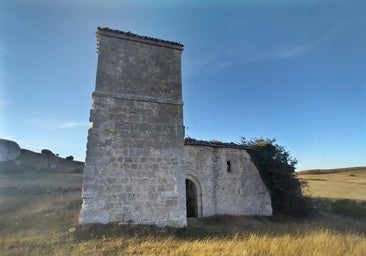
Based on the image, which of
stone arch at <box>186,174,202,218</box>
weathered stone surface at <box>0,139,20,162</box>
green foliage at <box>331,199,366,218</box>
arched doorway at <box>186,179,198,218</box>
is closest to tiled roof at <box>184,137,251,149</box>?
stone arch at <box>186,174,202,218</box>

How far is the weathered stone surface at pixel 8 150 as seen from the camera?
26.2m

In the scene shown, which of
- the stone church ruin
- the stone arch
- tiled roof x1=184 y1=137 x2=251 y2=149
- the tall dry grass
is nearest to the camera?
the tall dry grass

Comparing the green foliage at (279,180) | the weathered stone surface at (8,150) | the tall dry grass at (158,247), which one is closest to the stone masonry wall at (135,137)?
the tall dry grass at (158,247)

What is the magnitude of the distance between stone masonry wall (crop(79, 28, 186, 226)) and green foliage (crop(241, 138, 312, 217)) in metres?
8.19

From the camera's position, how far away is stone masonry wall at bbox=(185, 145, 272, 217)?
535 inches

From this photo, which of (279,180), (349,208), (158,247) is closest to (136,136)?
(158,247)

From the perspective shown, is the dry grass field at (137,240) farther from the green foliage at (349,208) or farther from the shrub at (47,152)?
the shrub at (47,152)

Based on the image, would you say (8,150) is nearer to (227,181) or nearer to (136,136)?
(227,181)

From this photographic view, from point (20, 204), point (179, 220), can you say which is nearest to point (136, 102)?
point (179, 220)

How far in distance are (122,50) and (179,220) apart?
5805 mm

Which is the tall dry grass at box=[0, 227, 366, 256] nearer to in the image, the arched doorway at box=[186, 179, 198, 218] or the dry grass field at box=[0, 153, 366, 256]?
the dry grass field at box=[0, 153, 366, 256]

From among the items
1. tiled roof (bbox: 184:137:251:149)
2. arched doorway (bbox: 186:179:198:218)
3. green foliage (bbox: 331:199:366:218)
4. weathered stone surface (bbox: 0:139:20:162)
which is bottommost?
green foliage (bbox: 331:199:366:218)

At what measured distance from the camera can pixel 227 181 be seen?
561 inches

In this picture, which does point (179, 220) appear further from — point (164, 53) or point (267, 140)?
point (267, 140)
